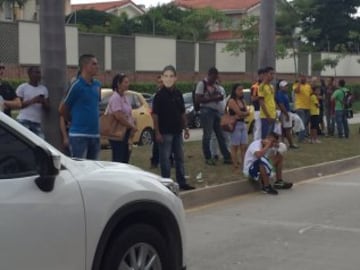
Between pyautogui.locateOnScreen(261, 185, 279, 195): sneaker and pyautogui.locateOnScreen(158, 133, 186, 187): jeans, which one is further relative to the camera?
pyautogui.locateOnScreen(261, 185, 279, 195): sneaker

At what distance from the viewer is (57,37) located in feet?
31.5

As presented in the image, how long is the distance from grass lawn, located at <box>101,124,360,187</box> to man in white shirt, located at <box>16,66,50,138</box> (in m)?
2.61

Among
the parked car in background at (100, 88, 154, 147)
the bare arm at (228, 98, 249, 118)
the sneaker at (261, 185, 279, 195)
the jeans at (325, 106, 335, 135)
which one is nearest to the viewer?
the sneaker at (261, 185, 279, 195)

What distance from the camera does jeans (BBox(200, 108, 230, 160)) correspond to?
44.5 ft

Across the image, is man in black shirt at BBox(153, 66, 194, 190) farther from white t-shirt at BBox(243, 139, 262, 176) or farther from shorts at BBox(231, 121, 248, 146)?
shorts at BBox(231, 121, 248, 146)

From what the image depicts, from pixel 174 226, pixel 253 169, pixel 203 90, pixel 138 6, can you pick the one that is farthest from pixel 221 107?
pixel 138 6

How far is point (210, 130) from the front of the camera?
536 inches

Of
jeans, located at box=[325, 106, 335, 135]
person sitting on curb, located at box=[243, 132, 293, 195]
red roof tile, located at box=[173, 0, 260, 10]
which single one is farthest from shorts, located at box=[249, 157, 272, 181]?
red roof tile, located at box=[173, 0, 260, 10]

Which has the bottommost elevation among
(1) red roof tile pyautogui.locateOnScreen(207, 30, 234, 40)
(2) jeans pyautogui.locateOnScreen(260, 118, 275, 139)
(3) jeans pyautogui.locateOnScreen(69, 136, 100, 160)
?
(2) jeans pyautogui.locateOnScreen(260, 118, 275, 139)

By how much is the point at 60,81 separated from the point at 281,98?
8.54 m

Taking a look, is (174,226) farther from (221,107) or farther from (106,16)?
(106,16)

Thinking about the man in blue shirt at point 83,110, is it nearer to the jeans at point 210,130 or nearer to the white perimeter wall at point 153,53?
the jeans at point 210,130

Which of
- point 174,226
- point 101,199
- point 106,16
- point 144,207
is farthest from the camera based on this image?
point 106,16

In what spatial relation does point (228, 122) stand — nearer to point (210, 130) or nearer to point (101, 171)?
point (210, 130)
